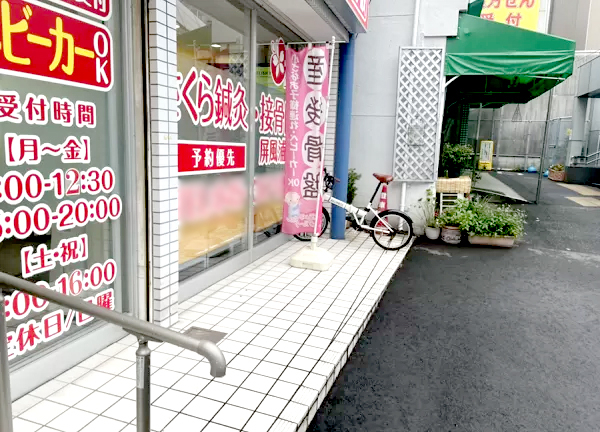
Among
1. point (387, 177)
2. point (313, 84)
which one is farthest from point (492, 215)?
point (313, 84)

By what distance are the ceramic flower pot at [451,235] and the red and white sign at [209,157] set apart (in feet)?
12.9

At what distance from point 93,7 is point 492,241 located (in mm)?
6676

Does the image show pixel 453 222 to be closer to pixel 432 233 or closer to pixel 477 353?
pixel 432 233

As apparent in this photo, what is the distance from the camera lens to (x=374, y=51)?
783 centimetres

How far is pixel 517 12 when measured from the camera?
16.8 metres

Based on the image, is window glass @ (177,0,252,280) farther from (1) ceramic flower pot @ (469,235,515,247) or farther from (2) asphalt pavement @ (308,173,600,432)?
(1) ceramic flower pot @ (469,235,515,247)

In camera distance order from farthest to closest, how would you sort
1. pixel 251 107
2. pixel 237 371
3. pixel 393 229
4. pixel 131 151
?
pixel 393 229 → pixel 251 107 → pixel 131 151 → pixel 237 371

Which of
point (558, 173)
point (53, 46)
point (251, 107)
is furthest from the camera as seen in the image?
point (558, 173)

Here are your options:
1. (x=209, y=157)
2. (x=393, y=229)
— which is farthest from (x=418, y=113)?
(x=209, y=157)

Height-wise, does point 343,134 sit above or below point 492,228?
above

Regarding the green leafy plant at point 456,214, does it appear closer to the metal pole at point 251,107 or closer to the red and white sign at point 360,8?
the red and white sign at point 360,8

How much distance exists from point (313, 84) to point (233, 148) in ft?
4.68

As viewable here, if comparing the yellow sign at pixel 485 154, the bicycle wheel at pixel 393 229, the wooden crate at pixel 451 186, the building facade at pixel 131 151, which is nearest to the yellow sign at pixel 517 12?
the yellow sign at pixel 485 154

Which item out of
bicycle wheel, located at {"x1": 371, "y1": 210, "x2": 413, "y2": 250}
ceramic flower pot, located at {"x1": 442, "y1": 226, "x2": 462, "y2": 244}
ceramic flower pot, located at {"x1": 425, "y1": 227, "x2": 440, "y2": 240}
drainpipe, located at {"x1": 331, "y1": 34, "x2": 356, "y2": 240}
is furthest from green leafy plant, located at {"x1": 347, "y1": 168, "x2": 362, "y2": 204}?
ceramic flower pot, located at {"x1": 442, "y1": 226, "x2": 462, "y2": 244}
